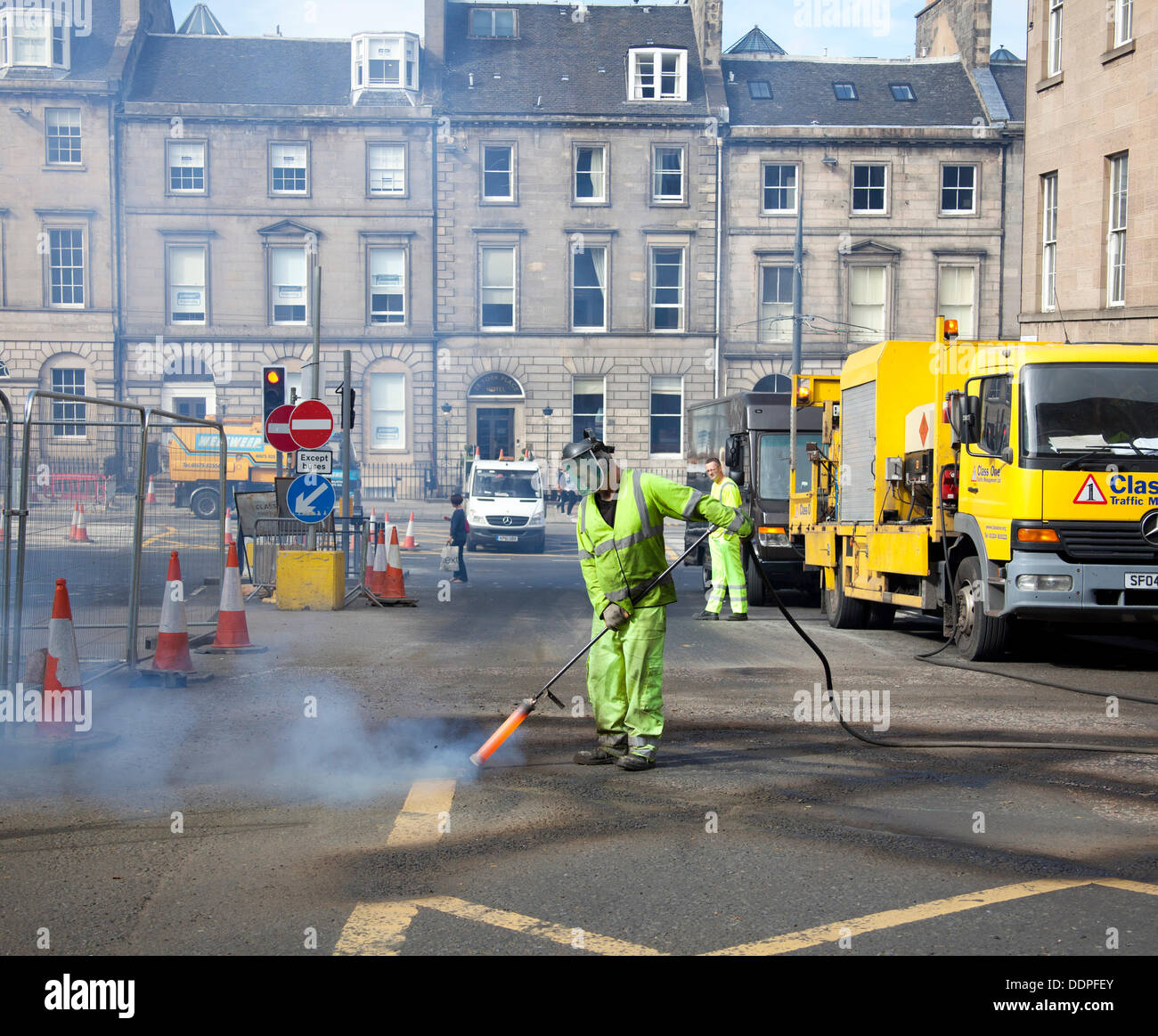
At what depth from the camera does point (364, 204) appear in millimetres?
42438

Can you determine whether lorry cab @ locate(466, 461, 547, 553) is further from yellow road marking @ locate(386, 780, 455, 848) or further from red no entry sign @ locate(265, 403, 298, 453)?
yellow road marking @ locate(386, 780, 455, 848)

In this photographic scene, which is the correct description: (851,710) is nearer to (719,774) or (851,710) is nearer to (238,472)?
(719,774)

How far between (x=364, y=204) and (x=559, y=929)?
40336 millimetres

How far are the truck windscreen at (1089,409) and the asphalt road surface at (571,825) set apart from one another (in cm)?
196

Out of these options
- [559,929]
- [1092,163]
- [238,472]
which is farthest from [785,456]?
[238,472]

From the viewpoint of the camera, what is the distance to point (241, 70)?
142 ft

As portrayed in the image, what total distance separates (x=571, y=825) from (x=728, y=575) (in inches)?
381

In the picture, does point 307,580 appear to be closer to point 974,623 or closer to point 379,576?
point 379,576

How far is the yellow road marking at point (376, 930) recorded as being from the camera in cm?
411

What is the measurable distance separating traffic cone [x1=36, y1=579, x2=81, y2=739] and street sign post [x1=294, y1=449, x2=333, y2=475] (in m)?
7.43

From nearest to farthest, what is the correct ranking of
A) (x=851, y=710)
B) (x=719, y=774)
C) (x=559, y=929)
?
(x=559, y=929) < (x=719, y=774) < (x=851, y=710)

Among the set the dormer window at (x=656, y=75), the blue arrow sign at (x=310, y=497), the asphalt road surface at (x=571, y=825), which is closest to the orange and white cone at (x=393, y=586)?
the blue arrow sign at (x=310, y=497)

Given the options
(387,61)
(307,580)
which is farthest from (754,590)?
(387,61)

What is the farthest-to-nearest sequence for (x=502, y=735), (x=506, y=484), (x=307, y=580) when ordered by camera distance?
1. (x=506, y=484)
2. (x=307, y=580)
3. (x=502, y=735)
